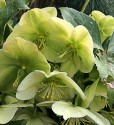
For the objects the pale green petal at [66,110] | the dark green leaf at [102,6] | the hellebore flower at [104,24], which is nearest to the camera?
the pale green petal at [66,110]

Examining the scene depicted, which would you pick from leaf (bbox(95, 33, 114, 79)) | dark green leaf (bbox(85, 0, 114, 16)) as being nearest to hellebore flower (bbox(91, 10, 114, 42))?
leaf (bbox(95, 33, 114, 79))

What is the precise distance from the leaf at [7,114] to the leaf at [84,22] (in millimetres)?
139

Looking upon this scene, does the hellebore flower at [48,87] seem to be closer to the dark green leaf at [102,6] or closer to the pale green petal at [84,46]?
the pale green petal at [84,46]

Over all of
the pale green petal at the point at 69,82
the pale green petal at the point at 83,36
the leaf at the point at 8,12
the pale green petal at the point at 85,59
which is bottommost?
the pale green petal at the point at 69,82

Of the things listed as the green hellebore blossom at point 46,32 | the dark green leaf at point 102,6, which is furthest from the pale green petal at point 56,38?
the dark green leaf at point 102,6

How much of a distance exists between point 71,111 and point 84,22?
0.42 feet

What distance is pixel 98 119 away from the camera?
429mm

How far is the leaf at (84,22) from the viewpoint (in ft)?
1.56

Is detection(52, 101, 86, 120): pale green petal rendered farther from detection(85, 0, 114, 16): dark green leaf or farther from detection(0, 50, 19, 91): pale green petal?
detection(85, 0, 114, 16): dark green leaf

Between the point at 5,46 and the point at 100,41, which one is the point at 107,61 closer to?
the point at 100,41

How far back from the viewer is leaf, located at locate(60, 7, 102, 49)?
1.56ft

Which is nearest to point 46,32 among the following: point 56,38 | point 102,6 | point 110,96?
point 56,38

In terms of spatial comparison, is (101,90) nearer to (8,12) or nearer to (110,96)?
(110,96)

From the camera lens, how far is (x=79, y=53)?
1.49 feet
